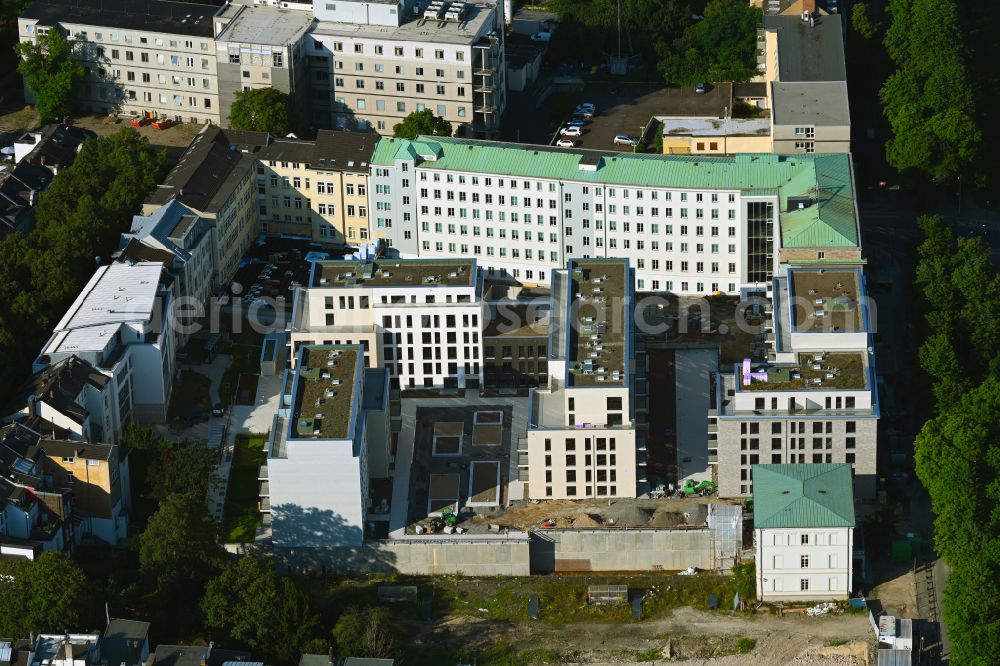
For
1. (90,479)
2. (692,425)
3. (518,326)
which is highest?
(518,326)

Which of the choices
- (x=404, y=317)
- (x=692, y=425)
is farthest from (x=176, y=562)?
(x=692, y=425)

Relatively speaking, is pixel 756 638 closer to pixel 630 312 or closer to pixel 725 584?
pixel 725 584

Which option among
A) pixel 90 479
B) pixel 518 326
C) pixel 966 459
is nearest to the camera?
pixel 966 459

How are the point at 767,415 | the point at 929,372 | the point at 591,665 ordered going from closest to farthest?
the point at 591,665
the point at 767,415
the point at 929,372

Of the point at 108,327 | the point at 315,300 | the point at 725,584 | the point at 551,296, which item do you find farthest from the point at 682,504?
the point at 108,327

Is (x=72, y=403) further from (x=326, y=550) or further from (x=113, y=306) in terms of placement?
(x=326, y=550)

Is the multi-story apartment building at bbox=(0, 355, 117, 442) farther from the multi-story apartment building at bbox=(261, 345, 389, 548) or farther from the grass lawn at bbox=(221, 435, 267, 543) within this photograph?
the multi-story apartment building at bbox=(261, 345, 389, 548)
